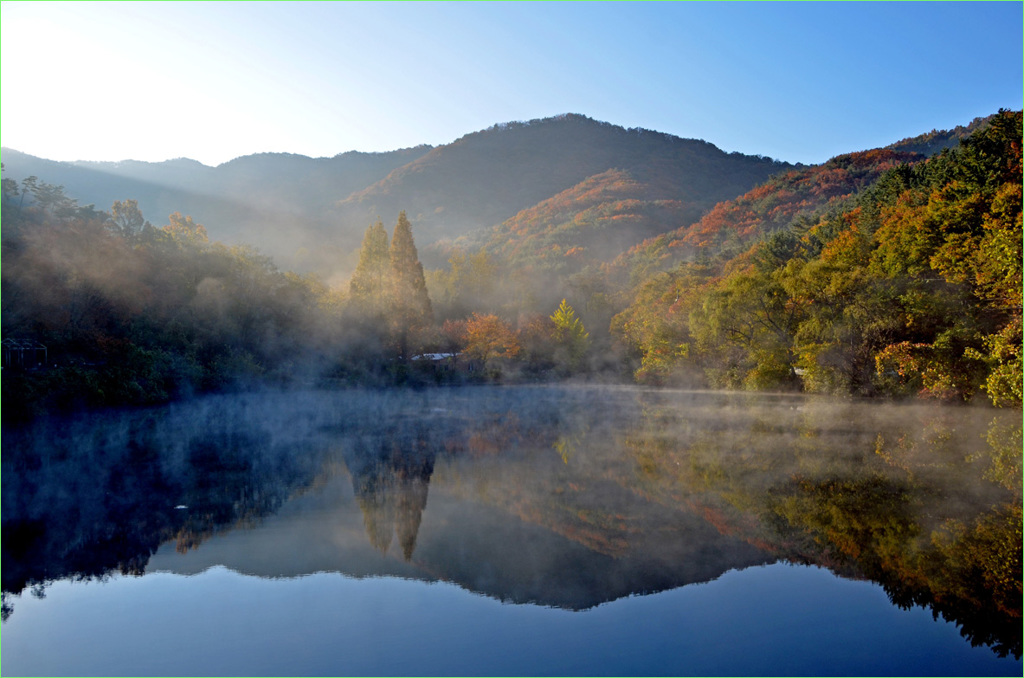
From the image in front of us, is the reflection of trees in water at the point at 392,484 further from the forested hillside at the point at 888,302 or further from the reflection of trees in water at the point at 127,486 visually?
the forested hillside at the point at 888,302

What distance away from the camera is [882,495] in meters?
11.4

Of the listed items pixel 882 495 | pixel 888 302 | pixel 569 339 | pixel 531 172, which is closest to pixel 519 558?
pixel 882 495

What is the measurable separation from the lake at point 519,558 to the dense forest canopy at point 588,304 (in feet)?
21.5

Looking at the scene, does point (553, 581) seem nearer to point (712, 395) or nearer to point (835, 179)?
point (712, 395)

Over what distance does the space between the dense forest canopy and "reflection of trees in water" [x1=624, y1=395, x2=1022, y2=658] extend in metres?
2.55

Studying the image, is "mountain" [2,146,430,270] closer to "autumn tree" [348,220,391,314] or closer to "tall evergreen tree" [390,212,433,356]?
"autumn tree" [348,220,391,314]

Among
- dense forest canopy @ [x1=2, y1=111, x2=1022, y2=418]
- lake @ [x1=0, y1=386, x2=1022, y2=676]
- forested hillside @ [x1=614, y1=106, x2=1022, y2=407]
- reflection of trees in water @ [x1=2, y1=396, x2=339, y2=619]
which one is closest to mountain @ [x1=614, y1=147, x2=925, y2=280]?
dense forest canopy @ [x1=2, y1=111, x2=1022, y2=418]

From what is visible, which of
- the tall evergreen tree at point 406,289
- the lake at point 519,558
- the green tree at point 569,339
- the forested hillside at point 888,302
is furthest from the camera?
the green tree at point 569,339

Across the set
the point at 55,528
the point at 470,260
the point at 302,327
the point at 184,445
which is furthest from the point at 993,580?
the point at 470,260

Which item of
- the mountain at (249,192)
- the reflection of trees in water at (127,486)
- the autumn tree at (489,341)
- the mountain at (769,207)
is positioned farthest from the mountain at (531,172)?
the reflection of trees in water at (127,486)

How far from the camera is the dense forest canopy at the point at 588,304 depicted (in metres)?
22.5

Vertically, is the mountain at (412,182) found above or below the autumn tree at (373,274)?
above

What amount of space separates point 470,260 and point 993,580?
6193 centimetres

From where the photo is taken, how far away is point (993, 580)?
7.21 meters
